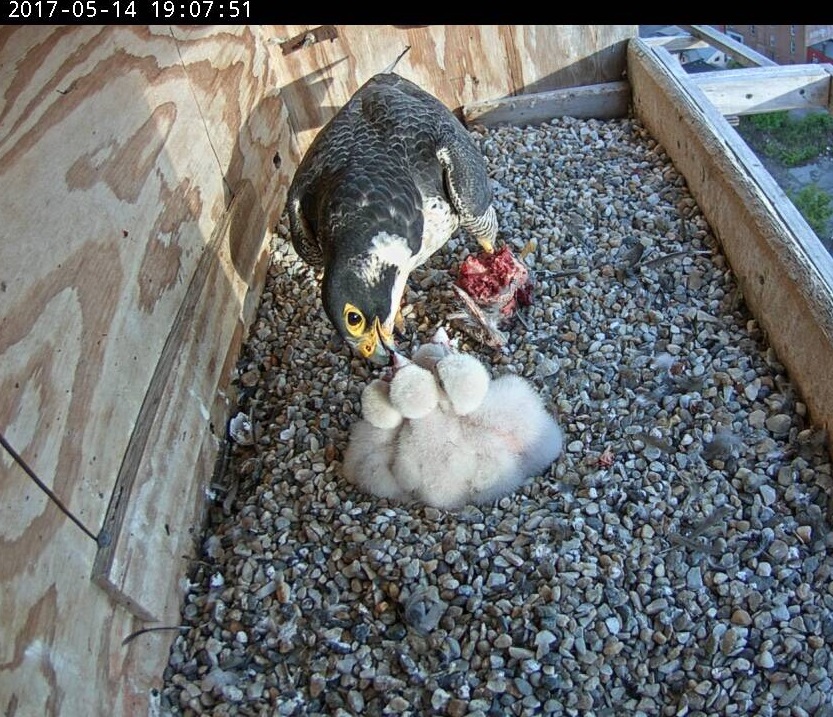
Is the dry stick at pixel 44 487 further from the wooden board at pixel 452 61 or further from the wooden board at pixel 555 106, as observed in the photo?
the wooden board at pixel 555 106

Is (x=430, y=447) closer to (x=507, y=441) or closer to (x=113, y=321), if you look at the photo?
(x=507, y=441)

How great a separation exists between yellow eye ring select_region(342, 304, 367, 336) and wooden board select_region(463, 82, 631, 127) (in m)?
1.79

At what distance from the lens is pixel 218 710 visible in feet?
5.26

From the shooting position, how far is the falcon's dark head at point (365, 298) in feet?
6.10

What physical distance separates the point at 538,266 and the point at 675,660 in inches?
53.7

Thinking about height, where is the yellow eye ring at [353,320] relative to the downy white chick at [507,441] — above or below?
above

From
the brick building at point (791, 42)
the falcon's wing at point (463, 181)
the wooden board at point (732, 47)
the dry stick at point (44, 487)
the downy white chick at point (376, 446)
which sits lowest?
the wooden board at point (732, 47)

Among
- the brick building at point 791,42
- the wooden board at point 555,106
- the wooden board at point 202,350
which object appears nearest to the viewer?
the wooden board at point 202,350

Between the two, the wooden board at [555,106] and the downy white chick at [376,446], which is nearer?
the downy white chick at [376,446]

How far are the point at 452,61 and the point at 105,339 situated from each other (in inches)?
85.1

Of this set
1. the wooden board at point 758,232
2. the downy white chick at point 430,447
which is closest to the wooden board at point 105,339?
the downy white chick at point 430,447

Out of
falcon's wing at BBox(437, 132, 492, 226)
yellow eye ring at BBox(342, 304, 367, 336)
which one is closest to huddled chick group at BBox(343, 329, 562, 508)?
yellow eye ring at BBox(342, 304, 367, 336)
